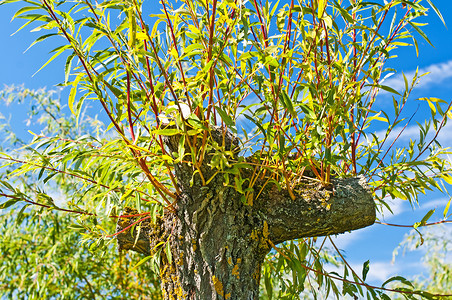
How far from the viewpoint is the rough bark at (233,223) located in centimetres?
119

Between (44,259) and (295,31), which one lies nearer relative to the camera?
(295,31)

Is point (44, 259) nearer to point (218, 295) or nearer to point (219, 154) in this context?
→ point (218, 295)

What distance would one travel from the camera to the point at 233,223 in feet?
4.04

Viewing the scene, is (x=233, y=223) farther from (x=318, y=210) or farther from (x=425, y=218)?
(x=425, y=218)

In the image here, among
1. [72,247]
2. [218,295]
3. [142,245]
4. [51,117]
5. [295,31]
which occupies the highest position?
[51,117]

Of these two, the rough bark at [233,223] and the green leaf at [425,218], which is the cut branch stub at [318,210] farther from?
the green leaf at [425,218]

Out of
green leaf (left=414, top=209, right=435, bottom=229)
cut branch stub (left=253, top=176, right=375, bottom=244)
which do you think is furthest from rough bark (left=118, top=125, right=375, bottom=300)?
green leaf (left=414, top=209, right=435, bottom=229)

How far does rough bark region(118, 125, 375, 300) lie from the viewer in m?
1.19

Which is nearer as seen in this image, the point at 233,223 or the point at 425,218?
the point at 233,223

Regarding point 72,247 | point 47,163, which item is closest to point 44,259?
point 72,247

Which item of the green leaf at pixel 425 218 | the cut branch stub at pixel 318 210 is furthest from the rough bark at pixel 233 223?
the green leaf at pixel 425 218

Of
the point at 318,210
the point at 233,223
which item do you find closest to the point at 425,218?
the point at 318,210

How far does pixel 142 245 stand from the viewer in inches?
57.4

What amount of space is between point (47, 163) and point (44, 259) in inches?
78.1
